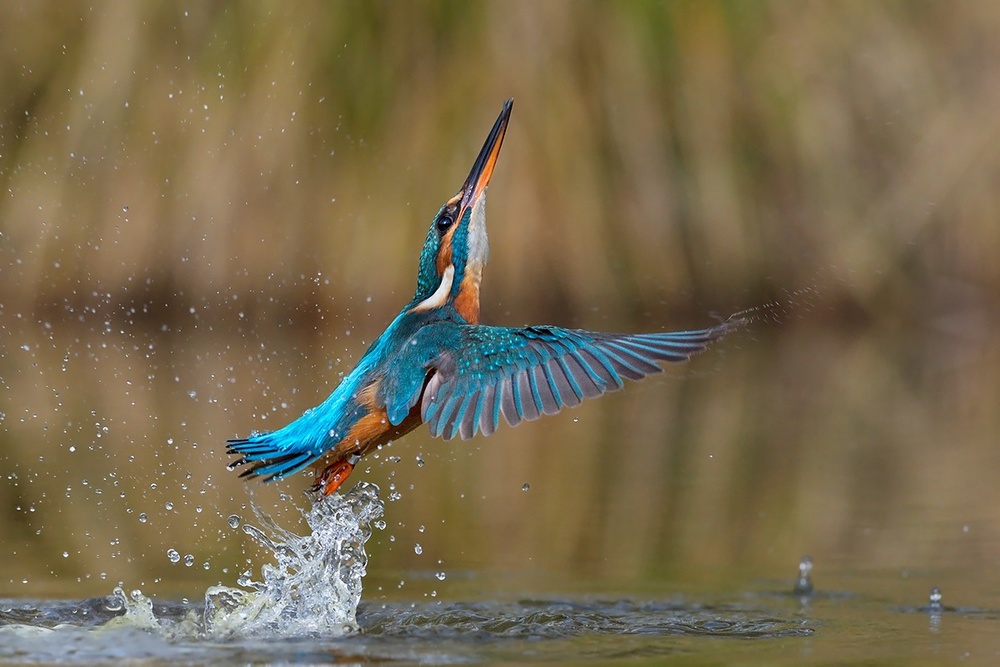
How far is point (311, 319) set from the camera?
10.8 metres

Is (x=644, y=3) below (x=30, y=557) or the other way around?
the other way around

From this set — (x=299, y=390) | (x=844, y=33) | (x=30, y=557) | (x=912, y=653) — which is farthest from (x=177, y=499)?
(x=844, y=33)

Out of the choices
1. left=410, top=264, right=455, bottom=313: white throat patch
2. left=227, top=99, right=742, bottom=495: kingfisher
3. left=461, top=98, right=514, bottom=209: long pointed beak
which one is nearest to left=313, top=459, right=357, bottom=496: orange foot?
left=227, top=99, right=742, bottom=495: kingfisher

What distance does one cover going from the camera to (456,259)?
16.0 feet

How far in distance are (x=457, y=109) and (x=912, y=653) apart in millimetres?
6811

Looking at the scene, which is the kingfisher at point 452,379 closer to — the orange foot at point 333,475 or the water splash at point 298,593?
the orange foot at point 333,475

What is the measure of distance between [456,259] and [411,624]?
42.9 inches

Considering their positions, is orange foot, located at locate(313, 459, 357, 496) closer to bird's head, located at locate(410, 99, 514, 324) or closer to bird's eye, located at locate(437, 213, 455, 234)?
bird's head, located at locate(410, 99, 514, 324)

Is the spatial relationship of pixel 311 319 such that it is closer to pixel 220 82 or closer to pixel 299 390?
pixel 220 82

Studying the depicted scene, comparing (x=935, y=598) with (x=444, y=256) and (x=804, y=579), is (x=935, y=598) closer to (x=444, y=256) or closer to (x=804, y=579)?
(x=804, y=579)

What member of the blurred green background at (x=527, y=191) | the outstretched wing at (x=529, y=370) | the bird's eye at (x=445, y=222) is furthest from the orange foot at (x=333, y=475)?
the blurred green background at (x=527, y=191)

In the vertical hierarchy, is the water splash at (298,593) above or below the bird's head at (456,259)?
below

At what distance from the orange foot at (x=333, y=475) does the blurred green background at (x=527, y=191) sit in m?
3.37

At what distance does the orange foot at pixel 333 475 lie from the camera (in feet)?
15.2
